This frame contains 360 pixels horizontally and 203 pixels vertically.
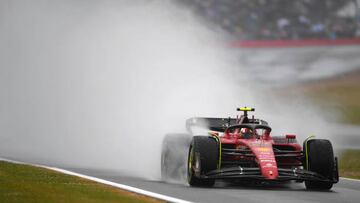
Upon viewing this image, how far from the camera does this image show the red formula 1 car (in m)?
14.0

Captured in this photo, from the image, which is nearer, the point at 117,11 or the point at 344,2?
the point at 117,11

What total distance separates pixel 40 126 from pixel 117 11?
7102mm

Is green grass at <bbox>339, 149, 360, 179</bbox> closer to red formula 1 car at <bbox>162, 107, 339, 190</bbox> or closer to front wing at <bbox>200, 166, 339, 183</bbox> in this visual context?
red formula 1 car at <bbox>162, 107, 339, 190</bbox>

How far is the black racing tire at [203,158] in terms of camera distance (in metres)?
14.2

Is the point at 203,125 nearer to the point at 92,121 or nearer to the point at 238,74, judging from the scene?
the point at 92,121

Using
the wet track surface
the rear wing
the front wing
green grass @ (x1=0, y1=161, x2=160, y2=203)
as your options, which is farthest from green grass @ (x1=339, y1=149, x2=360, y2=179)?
green grass @ (x1=0, y1=161, x2=160, y2=203)

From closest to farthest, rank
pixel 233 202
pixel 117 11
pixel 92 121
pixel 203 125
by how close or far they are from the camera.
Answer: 1. pixel 233 202
2. pixel 203 125
3. pixel 92 121
4. pixel 117 11

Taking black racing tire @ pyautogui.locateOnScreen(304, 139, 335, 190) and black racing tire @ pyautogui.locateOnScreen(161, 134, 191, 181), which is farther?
black racing tire @ pyautogui.locateOnScreen(161, 134, 191, 181)

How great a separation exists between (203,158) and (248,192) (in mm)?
1067

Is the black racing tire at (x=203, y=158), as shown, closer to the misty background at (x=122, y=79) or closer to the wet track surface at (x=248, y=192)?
the wet track surface at (x=248, y=192)

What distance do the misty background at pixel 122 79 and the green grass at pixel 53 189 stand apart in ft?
14.5

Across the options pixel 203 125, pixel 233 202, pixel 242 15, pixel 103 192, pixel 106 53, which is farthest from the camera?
pixel 242 15

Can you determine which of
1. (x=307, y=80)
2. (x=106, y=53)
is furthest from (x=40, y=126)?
(x=307, y=80)

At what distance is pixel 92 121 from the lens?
86.0 feet
